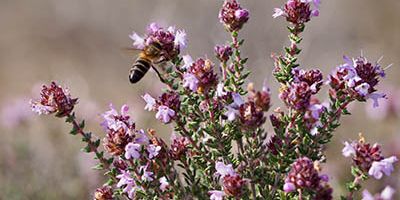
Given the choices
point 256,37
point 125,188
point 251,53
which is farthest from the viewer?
point 256,37

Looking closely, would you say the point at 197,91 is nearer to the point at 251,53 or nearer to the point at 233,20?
the point at 233,20

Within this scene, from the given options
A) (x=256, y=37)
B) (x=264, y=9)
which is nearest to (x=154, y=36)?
(x=256, y=37)

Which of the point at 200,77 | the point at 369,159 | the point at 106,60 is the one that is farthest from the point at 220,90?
the point at 106,60

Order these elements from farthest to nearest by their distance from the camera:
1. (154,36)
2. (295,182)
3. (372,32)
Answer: (372,32) → (154,36) → (295,182)

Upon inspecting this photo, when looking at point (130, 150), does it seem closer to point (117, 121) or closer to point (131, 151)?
point (131, 151)

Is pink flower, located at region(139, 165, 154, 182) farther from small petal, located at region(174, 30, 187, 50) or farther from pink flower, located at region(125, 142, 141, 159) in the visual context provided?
small petal, located at region(174, 30, 187, 50)

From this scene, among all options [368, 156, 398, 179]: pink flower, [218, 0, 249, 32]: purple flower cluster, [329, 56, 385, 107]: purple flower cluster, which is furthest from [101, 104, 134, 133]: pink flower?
[368, 156, 398, 179]: pink flower
